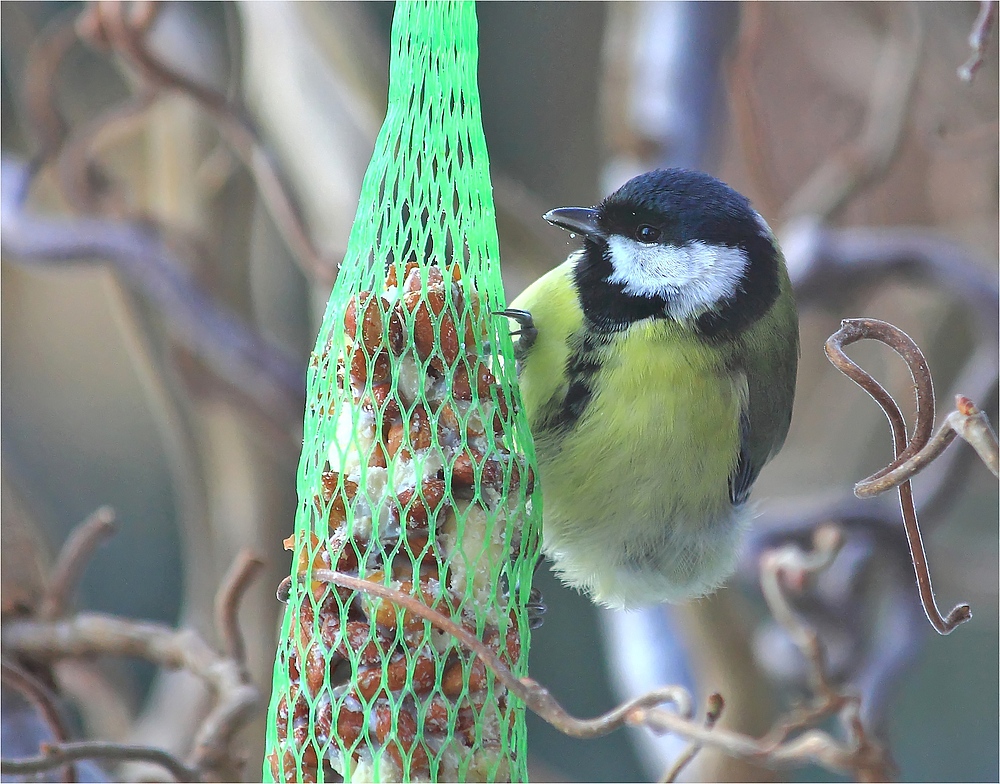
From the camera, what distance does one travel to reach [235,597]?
2.92 feet

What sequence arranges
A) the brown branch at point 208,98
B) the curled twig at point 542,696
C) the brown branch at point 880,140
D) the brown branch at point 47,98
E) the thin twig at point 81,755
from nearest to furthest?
the curled twig at point 542,696 < the thin twig at point 81,755 < the brown branch at point 208,98 < the brown branch at point 47,98 < the brown branch at point 880,140

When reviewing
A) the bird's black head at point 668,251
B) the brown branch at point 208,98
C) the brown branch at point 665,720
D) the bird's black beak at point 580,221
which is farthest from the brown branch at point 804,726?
the brown branch at point 208,98

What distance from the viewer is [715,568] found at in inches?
47.1

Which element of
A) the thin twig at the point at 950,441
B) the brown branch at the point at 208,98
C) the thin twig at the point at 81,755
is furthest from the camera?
the brown branch at the point at 208,98

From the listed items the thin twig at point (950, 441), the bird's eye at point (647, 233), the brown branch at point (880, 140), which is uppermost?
the brown branch at point (880, 140)

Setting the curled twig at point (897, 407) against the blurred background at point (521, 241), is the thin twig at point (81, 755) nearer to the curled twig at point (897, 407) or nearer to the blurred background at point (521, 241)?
the blurred background at point (521, 241)

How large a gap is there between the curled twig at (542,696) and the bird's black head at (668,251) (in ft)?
1.36

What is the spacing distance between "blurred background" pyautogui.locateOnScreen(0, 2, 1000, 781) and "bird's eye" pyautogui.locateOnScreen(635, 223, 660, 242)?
0.32 meters

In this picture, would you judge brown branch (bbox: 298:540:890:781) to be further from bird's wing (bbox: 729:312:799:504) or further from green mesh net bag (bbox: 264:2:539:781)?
bird's wing (bbox: 729:312:799:504)

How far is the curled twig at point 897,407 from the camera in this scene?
21.8 inches

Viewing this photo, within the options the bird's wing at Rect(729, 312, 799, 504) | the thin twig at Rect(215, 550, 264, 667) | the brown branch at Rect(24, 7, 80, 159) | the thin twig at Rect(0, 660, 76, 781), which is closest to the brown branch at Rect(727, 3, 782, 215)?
the bird's wing at Rect(729, 312, 799, 504)

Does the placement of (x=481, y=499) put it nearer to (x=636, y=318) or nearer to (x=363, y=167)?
(x=636, y=318)

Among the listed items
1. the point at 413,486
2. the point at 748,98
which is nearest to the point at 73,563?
the point at 413,486

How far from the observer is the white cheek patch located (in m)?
1.02
